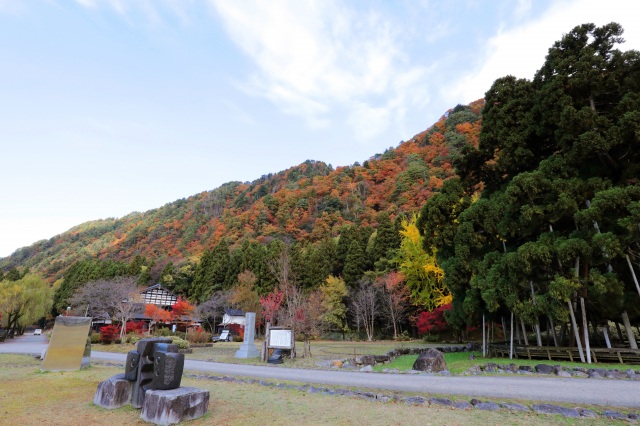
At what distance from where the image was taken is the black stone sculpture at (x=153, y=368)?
573cm

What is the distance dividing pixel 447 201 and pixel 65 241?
364ft

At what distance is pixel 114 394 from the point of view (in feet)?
20.1

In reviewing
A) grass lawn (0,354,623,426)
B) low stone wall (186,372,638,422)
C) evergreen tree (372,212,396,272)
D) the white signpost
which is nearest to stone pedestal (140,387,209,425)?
grass lawn (0,354,623,426)

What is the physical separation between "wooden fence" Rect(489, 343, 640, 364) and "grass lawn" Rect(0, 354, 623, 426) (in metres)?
8.00

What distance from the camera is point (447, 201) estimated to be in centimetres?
1619

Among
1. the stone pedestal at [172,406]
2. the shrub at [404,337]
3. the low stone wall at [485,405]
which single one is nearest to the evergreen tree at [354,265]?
the shrub at [404,337]

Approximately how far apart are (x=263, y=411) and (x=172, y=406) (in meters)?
1.45

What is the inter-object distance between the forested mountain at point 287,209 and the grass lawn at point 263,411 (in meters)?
36.0

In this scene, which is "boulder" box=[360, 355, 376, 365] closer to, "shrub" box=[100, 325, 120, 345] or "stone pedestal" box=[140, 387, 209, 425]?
"stone pedestal" box=[140, 387, 209, 425]

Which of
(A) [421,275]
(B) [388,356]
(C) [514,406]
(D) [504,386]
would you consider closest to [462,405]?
(C) [514,406]

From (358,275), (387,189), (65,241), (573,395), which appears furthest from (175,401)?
(65,241)

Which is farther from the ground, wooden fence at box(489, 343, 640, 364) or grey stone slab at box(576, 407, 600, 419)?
wooden fence at box(489, 343, 640, 364)

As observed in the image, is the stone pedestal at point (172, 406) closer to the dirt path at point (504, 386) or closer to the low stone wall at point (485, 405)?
the low stone wall at point (485, 405)

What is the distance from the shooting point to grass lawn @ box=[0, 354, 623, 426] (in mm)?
5066
